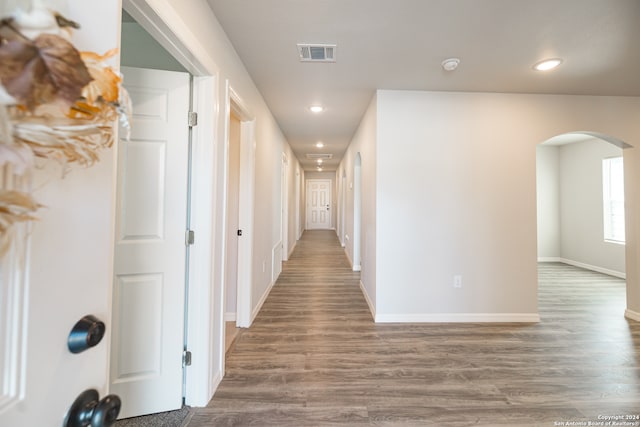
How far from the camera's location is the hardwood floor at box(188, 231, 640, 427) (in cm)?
161

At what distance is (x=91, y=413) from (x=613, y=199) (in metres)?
7.17

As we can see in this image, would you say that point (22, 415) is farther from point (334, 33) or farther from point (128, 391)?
point (334, 33)

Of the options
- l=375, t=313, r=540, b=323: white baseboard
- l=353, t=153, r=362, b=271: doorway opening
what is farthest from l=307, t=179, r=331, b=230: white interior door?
l=375, t=313, r=540, b=323: white baseboard

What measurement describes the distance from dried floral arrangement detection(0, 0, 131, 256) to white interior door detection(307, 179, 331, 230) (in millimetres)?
10872

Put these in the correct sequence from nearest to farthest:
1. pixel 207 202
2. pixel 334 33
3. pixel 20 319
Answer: pixel 20 319
pixel 207 202
pixel 334 33

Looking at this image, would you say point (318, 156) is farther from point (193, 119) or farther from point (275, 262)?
point (193, 119)

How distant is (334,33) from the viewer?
190cm

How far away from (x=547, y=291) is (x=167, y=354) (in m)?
4.84

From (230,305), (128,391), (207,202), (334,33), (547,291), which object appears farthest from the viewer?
(547,291)

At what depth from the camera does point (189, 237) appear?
1596 mm

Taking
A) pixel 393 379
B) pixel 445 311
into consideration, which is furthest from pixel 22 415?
pixel 445 311

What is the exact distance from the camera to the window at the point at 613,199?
15.4 ft

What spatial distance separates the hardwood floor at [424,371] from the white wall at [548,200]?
10.1 ft

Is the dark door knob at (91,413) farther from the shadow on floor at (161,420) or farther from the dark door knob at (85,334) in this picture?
the shadow on floor at (161,420)
